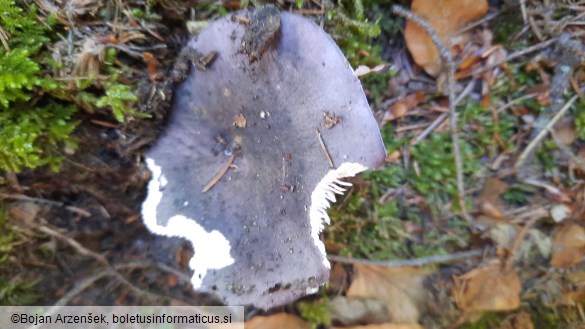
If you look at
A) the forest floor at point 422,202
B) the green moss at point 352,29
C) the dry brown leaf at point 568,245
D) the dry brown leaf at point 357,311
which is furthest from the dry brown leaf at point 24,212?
the dry brown leaf at point 568,245

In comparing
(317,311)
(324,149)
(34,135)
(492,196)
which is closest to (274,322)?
(317,311)

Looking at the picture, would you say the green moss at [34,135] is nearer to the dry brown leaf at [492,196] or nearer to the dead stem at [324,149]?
the dead stem at [324,149]

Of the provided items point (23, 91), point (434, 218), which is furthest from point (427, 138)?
point (23, 91)

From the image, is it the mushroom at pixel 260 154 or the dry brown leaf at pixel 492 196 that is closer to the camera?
the mushroom at pixel 260 154

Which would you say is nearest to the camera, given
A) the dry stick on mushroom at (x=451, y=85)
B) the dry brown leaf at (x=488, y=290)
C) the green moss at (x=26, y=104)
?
the green moss at (x=26, y=104)

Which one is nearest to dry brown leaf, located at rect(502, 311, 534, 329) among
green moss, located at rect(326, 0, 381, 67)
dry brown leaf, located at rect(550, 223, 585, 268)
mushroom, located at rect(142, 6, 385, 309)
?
dry brown leaf, located at rect(550, 223, 585, 268)

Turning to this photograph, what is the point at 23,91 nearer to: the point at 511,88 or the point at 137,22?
the point at 137,22
